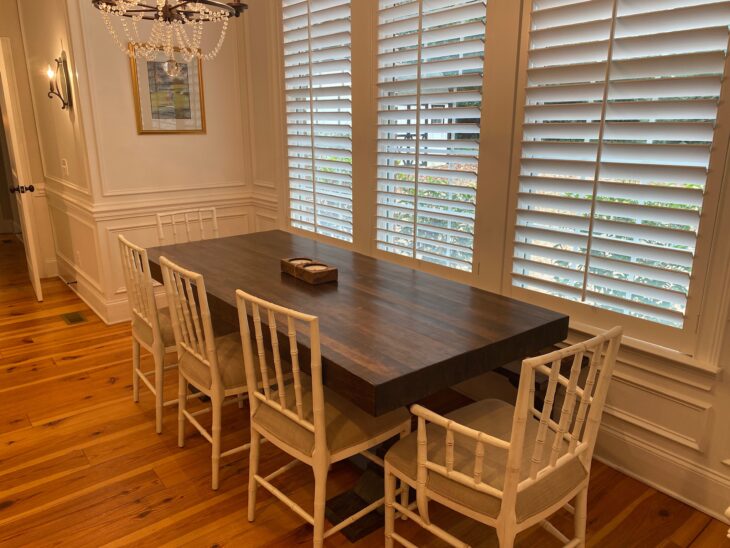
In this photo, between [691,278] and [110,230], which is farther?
[110,230]

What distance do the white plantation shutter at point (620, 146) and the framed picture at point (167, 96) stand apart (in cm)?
267

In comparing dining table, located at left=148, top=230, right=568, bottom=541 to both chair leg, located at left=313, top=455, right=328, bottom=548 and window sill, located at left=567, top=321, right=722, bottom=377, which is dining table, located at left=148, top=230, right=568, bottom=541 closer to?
chair leg, located at left=313, top=455, right=328, bottom=548

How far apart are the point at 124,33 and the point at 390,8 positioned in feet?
6.50

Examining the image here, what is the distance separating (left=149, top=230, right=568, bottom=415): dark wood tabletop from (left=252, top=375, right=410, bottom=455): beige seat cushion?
242 mm

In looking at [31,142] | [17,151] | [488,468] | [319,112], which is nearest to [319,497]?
[488,468]

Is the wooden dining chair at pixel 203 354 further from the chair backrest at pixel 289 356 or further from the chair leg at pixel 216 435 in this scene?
the chair backrest at pixel 289 356

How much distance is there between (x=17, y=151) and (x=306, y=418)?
3.67 metres

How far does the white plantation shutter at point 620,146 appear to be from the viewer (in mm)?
1875

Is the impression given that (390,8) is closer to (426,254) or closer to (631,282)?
(426,254)

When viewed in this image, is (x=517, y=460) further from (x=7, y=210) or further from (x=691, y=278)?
(x=7, y=210)

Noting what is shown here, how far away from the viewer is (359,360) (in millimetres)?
1605

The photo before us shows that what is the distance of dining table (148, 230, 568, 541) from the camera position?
1.57 metres

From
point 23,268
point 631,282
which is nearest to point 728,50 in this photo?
point 631,282

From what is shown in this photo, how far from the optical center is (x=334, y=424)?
5.95 feet
